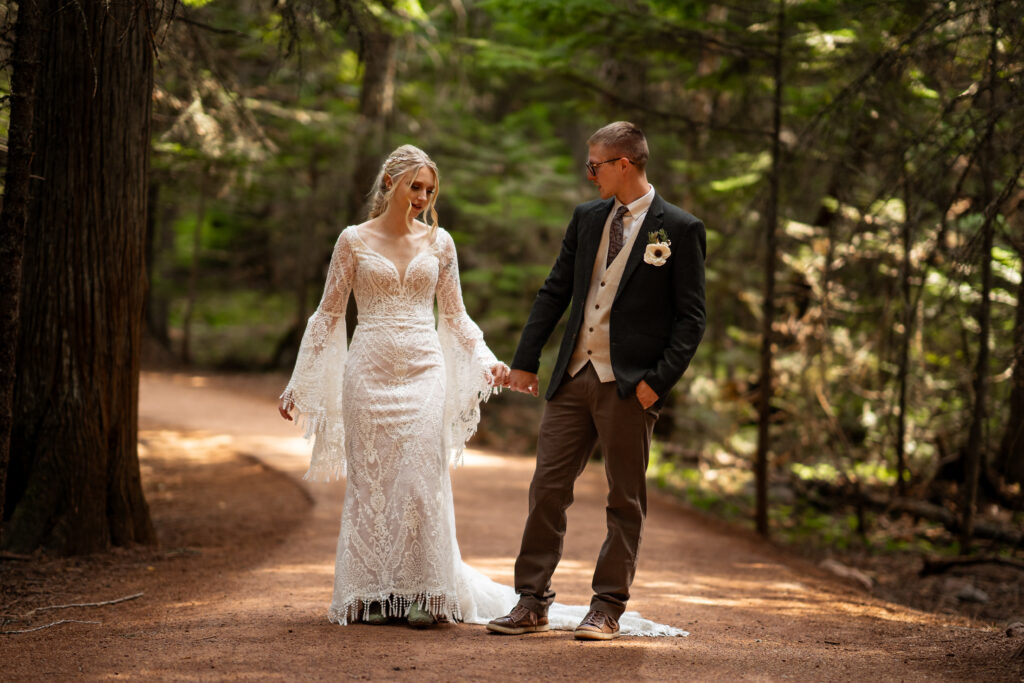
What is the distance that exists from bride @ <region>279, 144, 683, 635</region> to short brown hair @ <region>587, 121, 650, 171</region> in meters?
1.03

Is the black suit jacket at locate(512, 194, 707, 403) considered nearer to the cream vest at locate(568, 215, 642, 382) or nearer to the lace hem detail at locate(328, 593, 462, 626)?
the cream vest at locate(568, 215, 642, 382)

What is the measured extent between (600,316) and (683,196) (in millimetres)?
10067

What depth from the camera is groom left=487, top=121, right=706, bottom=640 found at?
4305 mm

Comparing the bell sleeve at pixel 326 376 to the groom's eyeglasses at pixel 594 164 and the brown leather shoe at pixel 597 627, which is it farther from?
the brown leather shoe at pixel 597 627

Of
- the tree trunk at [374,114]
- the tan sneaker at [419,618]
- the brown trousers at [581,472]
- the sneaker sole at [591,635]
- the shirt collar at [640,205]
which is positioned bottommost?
the tan sneaker at [419,618]

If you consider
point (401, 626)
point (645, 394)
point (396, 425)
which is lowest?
point (401, 626)

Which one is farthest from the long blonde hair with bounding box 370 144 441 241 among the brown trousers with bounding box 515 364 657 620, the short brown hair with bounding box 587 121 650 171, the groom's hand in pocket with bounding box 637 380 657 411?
the groom's hand in pocket with bounding box 637 380 657 411

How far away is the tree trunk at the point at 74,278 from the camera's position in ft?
20.1

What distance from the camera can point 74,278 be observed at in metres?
6.22

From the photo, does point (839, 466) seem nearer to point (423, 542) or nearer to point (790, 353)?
point (790, 353)

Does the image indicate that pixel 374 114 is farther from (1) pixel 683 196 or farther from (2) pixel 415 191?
(2) pixel 415 191

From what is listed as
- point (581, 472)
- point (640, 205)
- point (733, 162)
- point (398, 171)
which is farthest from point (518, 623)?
point (733, 162)

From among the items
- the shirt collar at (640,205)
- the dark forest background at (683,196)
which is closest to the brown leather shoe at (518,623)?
the shirt collar at (640,205)

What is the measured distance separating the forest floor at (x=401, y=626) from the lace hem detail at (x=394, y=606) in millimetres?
97
